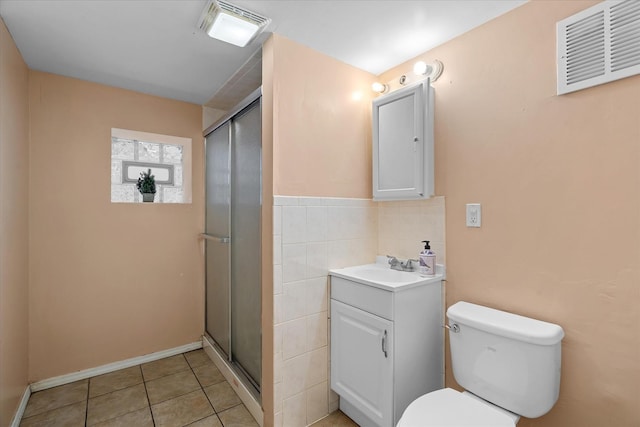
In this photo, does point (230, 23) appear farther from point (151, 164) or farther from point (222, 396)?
point (222, 396)

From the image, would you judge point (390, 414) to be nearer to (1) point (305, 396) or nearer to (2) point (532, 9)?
(1) point (305, 396)

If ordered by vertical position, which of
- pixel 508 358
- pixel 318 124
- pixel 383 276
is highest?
pixel 318 124

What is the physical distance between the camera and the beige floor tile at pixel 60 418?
5.83ft

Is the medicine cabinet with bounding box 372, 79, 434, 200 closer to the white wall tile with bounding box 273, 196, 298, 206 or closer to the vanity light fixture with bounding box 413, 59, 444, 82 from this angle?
the vanity light fixture with bounding box 413, 59, 444, 82

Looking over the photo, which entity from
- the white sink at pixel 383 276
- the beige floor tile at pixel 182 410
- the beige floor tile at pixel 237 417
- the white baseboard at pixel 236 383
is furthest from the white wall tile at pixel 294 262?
the beige floor tile at pixel 182 410

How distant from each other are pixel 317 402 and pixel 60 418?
1581 millimetres

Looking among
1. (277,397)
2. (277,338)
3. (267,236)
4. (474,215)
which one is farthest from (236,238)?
(474,215)

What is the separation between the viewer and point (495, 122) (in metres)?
1.52

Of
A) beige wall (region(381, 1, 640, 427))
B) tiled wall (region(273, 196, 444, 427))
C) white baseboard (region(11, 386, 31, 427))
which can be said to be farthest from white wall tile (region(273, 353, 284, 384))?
white baseboard (region(11, 386, 31, 427))

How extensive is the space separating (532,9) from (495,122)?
20.2 inches

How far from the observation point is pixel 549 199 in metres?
1.33

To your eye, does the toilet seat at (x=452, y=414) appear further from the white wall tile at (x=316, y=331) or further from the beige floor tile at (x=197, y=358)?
the beige floor tile at (x=197, y=358)

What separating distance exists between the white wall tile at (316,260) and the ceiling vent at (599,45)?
54.5 inches

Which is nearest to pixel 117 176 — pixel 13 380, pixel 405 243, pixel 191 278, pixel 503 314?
pixel 191 278
